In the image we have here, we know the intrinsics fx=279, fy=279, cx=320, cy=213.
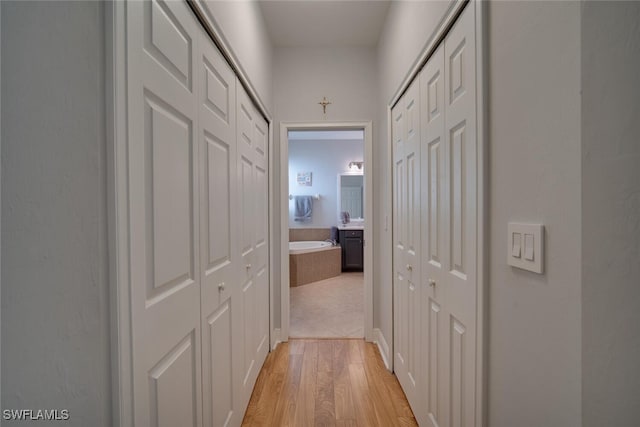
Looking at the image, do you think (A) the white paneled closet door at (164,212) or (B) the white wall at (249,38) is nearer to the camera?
(A) the white paneled closet door at (164,212)

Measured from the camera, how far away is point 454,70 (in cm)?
112

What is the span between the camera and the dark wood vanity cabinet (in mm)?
5543

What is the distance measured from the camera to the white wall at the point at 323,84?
2.61 metres

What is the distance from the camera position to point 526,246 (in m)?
0.72

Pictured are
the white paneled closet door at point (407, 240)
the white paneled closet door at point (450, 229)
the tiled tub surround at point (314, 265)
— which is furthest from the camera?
the tiled tub surround at point (314, 265)

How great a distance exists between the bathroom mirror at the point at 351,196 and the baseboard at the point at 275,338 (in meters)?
3.68

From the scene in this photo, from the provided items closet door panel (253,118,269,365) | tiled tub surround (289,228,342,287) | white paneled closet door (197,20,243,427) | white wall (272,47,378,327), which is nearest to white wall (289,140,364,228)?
tiled tub surround (289,228,342,287)

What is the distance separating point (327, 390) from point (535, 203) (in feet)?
5.88

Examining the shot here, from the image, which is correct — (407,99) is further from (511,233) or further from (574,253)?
(574,253)

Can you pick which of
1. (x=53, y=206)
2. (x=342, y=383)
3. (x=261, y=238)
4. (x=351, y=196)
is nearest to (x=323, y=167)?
(x=351, y=196)

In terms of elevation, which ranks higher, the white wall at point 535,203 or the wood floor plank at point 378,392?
the white wall at point 535,203

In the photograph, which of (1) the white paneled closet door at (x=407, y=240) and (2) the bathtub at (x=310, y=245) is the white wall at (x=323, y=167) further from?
(1) the white paneled closet door at (x=407, y=240)

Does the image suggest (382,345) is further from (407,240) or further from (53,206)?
(53,206)

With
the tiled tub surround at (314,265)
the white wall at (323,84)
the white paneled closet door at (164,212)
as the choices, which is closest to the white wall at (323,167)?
the tiled tub surround at (314,265)
